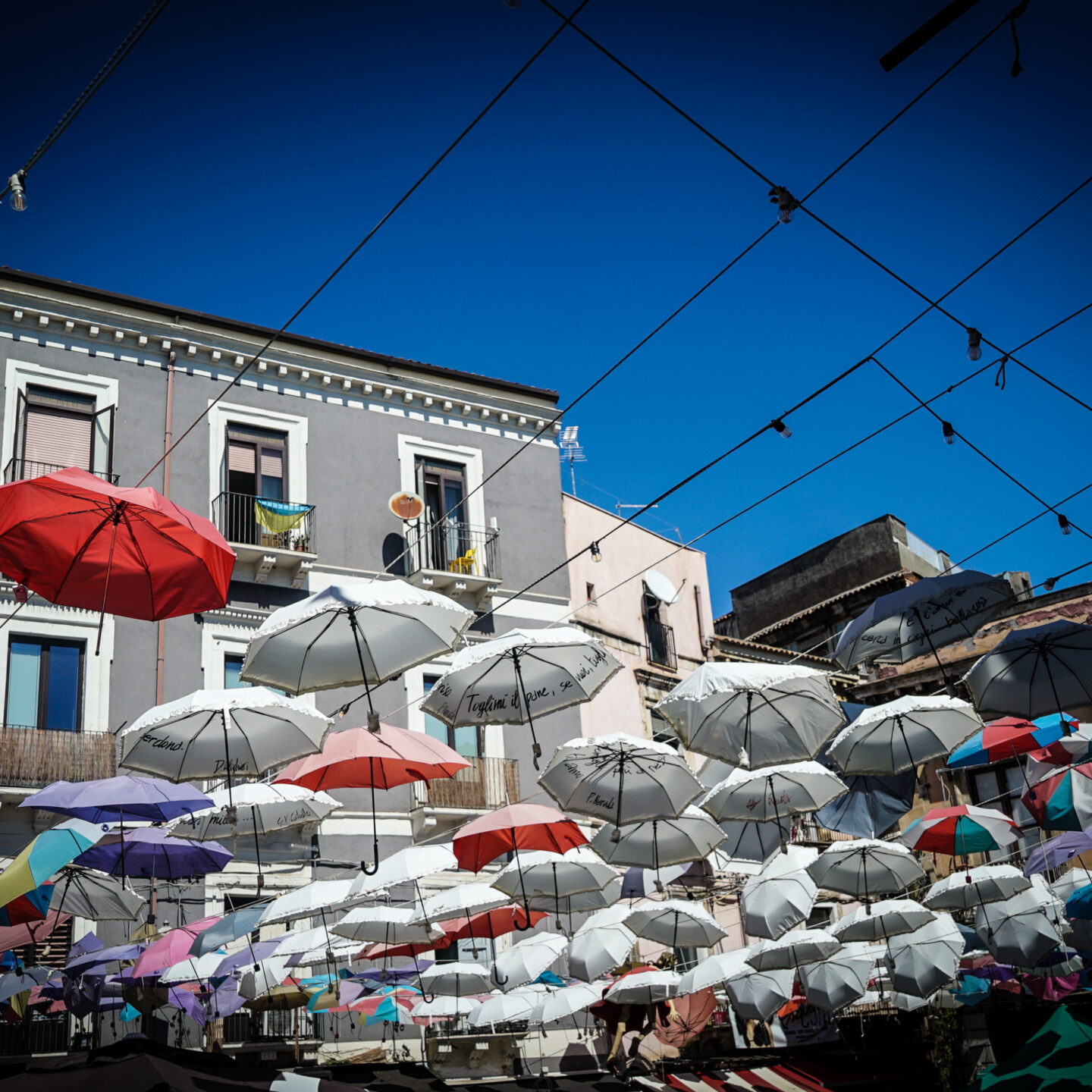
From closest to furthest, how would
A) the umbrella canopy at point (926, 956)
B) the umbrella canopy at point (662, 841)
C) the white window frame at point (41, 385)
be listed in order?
1. the umbrella canopy at point (662, 841)
2. the white window frame at point (41, 385)
3. the umbrella canopy at point (926, 956)

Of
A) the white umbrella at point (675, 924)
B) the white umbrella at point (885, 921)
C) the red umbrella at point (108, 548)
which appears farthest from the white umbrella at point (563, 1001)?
the red umbrella at point (108, 548)

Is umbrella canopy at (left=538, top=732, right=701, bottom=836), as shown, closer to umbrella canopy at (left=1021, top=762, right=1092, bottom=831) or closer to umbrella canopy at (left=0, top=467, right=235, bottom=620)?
umbrella canopy at (left=1021, top=762, right=1092, bottom=831)

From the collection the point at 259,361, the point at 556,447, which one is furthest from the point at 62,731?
the point at 556,447

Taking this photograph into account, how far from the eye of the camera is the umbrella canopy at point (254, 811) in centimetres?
1421

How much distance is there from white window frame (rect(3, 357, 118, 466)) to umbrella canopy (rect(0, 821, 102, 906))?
1140 cm

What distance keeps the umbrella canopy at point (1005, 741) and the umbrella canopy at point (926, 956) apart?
348 inches

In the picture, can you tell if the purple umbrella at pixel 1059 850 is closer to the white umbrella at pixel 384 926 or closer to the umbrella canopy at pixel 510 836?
the umbrella canopy at pixel 510 836

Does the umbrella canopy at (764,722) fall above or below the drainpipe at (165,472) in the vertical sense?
below

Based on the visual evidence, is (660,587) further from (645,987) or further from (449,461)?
(645,987)

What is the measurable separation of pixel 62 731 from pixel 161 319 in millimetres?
8597

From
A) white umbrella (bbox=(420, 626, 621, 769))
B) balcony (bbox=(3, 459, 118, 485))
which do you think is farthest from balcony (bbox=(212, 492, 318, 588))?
white umbrella (bbox=(420, 626, 621, 769))

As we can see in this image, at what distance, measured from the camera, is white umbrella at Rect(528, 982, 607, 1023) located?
60.6ft

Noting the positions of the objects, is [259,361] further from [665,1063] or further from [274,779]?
[665,1063]

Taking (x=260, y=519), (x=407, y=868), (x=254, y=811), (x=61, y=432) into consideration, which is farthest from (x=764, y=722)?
(x=61, y=432)
